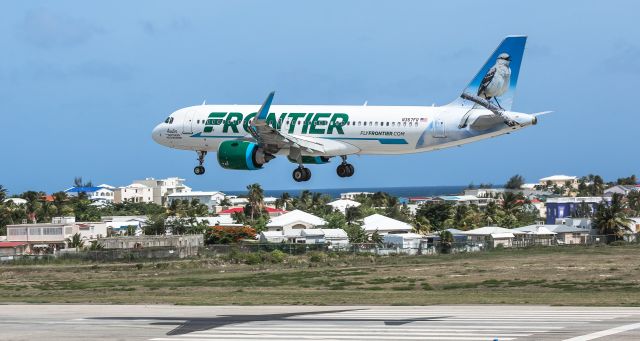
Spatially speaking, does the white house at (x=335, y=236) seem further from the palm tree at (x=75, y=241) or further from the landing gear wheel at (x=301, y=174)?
the landing gear wheel at (x=301, y=174)

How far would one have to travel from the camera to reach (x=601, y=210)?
142500 millimetres

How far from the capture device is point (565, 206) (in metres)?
192

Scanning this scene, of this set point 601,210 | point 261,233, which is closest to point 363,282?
point 261,233

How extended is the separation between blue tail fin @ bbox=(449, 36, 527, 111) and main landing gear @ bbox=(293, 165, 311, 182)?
8.79 m

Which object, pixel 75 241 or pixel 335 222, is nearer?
pixel 75 241

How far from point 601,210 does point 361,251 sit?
40.0 m

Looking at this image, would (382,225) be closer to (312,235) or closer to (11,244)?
(312,235)

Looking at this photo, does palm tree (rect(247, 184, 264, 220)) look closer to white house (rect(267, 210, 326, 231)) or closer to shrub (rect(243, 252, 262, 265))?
white house (rect(267, 210, 326, 231))

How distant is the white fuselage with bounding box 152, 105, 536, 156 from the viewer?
195ft

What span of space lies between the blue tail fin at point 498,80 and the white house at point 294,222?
291ft

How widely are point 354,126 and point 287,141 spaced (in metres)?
3.82

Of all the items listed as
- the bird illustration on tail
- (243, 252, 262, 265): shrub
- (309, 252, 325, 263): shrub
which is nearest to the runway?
the bird illustration on tail

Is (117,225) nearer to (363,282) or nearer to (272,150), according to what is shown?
(363,282)

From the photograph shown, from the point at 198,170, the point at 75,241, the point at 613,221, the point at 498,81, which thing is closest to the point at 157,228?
the point at 75,241
